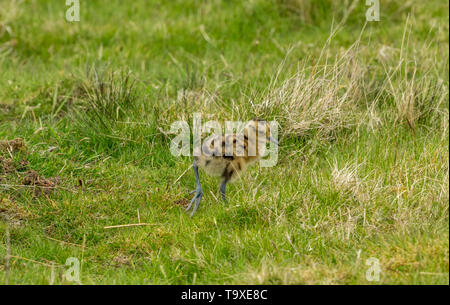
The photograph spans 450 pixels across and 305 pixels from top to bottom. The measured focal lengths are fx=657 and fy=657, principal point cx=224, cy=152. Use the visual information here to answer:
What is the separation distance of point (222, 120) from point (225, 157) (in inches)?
42.4

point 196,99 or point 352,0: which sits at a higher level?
point 352,0

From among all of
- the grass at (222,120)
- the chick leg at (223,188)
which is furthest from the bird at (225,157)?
the grass at (222,120)

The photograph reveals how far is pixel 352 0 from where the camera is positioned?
29.8 feet

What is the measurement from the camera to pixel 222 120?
20.5ft

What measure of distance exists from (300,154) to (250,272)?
1857 millimetres

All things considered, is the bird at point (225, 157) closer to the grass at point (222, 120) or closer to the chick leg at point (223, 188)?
the chick leg at point (223, 188)

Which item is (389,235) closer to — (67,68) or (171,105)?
(171,105)

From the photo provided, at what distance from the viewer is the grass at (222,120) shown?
4539 mm

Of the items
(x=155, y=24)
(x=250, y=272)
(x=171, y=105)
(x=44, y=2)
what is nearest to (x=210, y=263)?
(x=250, y=272)

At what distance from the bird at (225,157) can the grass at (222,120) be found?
13 centimetres

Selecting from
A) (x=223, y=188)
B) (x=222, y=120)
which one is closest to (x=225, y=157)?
(x=223, y=188)

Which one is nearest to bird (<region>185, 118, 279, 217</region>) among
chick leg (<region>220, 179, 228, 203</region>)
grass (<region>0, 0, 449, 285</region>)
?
chick leg (<region>220, 179, 228, 203</region>)

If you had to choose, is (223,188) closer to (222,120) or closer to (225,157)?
(225,157)

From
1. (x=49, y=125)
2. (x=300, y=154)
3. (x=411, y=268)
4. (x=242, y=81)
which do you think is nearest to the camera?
(x=411, y=268)
